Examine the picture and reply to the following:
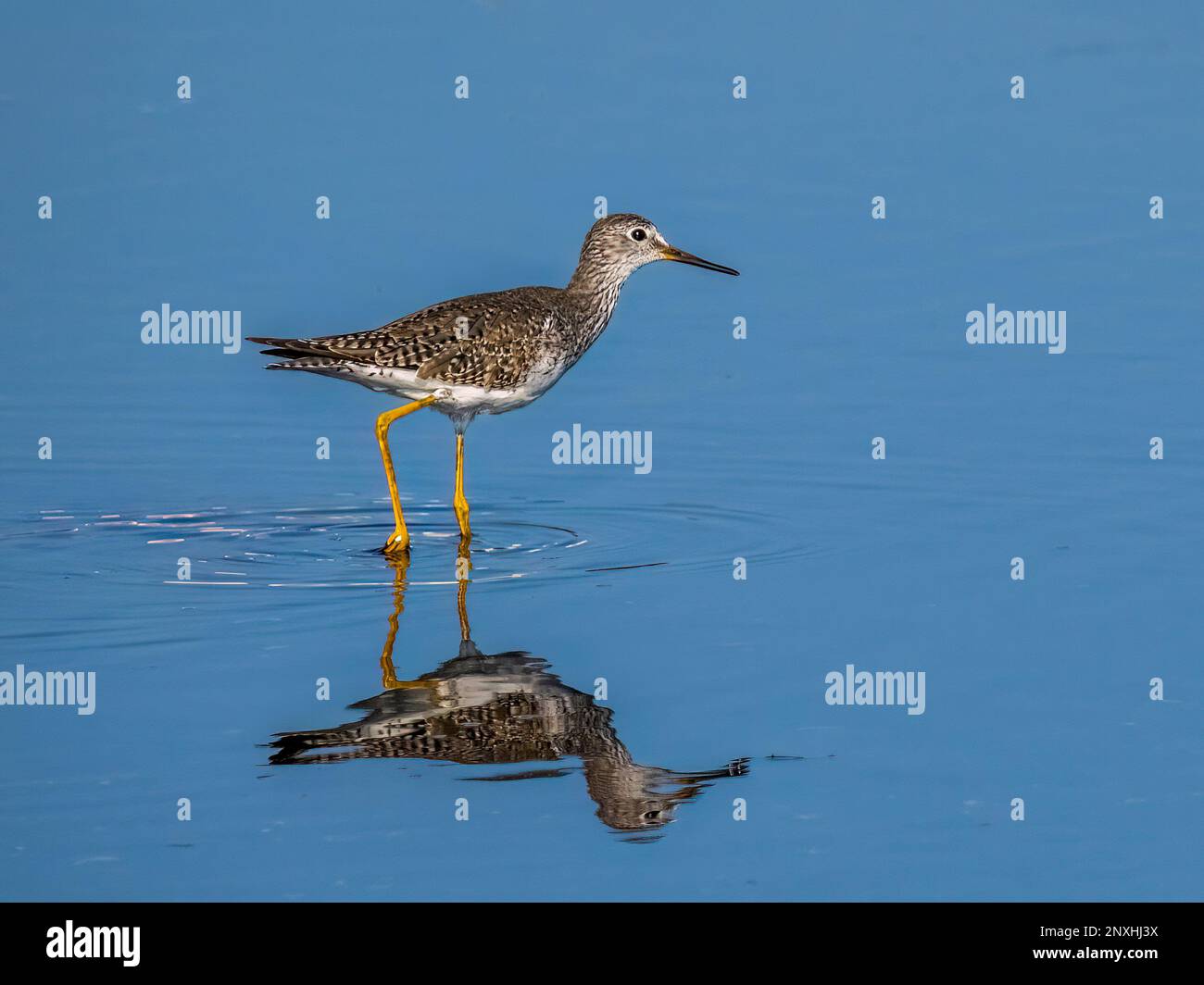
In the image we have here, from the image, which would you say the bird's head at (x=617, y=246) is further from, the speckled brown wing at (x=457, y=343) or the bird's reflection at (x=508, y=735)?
the bird's reflection at (x=508, y=735)

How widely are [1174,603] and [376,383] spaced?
581cm

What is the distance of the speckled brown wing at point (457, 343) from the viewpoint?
14.5m

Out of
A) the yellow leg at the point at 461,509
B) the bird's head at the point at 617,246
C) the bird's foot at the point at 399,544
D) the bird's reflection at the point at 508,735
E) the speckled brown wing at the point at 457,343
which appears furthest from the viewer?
the bird's head at the point at 617,246

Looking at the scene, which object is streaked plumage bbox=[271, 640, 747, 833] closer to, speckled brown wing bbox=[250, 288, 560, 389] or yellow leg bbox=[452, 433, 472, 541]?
yellow leg bbox=[452, 433, 472, 541]

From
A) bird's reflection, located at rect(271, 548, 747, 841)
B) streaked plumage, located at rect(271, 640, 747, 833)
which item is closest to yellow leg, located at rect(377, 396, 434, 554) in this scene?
bird's reflection, located at rect(271, 548, 747, 841)

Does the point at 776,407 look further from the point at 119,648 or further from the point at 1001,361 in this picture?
the point at 119,648

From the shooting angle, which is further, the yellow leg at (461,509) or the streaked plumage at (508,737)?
the yellow leg at (461,509)

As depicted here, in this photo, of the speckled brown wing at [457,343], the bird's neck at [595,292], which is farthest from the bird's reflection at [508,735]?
the bird's neck at [595,292]

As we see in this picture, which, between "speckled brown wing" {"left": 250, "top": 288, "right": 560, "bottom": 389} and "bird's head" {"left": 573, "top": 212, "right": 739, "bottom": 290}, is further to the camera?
"bird's head" {"left": 573, "top": 212, "right": 739, "bottom": 290}

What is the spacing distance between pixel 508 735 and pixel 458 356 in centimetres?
484

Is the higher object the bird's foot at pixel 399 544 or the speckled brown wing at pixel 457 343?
the speckled brown wing at pixel 457 343

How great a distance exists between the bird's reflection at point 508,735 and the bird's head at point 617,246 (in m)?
5.39

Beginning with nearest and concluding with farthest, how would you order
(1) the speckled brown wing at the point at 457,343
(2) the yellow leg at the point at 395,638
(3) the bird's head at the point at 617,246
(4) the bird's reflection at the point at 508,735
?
(4) the bird's reflection at the point at 508,735 < (2) the yellow leg at the point at 395,638 < (1) the speckled brown wing at the point at 457,343 < (3) the bird's head at the point at 617,246

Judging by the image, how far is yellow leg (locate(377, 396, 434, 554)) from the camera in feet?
45.7
